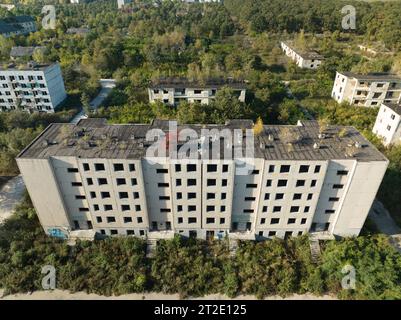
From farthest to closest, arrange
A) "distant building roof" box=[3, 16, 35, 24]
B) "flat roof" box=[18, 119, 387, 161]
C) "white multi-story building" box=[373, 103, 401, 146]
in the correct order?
"distant building roof" box=[3, 16, 35, 24] < "white multi-story building" box=[373, 103, 401, 146] < "flat roof" box=[18, 119, 387, 161]

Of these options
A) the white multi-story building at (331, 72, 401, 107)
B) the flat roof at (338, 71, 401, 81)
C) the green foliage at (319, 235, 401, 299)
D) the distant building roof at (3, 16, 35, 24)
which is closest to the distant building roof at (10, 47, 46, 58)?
the distant building roof at (3, 16, 35, 24)

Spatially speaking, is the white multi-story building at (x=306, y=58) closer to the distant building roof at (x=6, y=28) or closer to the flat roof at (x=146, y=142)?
the flat roof at (x=146, y=142)

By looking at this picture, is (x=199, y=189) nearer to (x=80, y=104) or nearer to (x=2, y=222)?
(x=2, y=222)

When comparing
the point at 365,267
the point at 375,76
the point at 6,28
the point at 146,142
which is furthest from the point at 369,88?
the point at 6,28

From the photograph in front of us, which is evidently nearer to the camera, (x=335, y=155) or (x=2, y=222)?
(x=335, y=155)

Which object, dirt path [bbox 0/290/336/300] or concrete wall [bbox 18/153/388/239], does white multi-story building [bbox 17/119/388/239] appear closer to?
concrete wall [bbox 18/153/388/239]

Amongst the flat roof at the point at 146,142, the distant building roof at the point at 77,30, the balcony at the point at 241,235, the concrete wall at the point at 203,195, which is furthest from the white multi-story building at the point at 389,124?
the distant building roof at the point at 77,30

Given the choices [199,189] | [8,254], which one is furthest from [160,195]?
[8,254]
